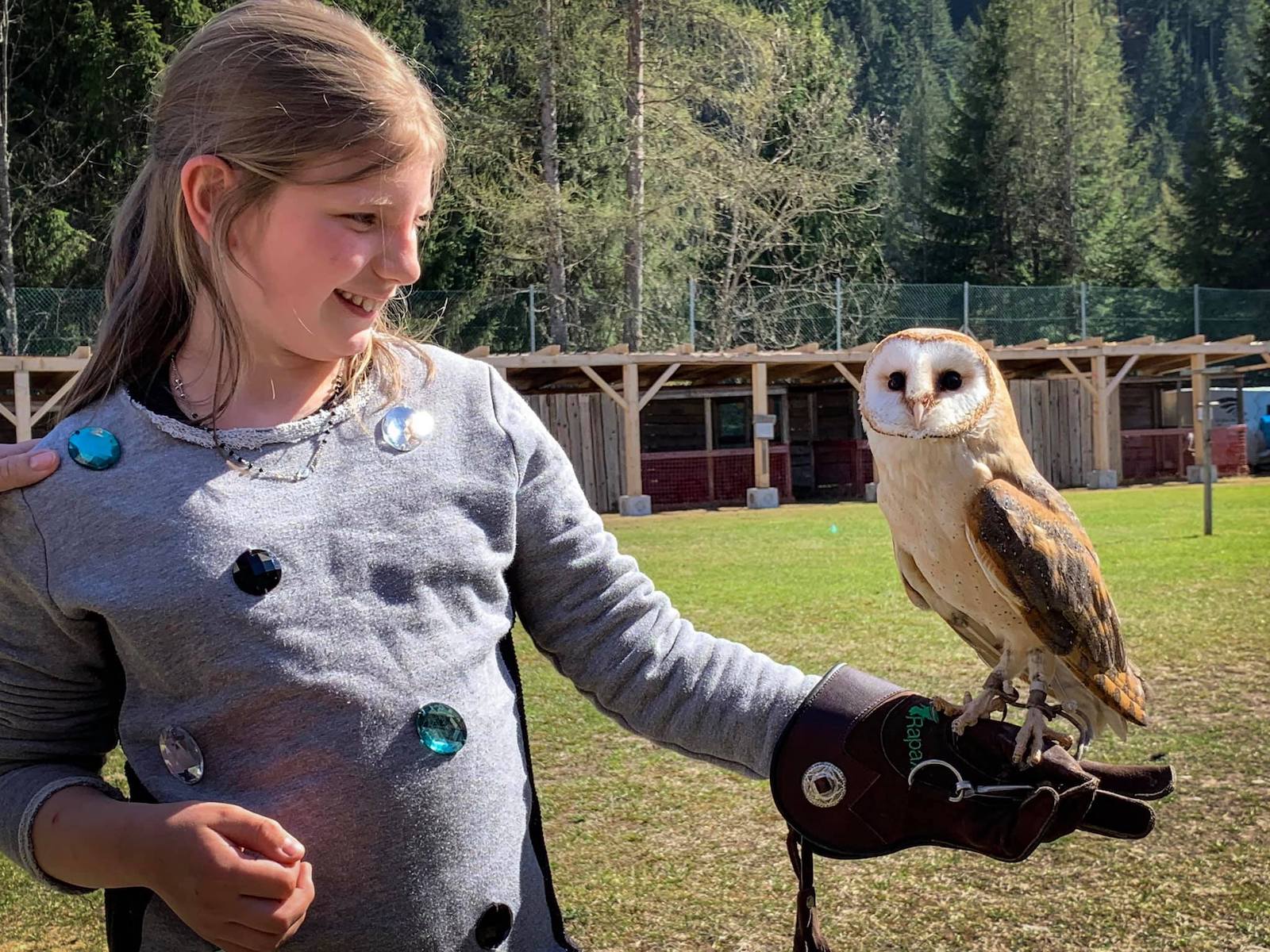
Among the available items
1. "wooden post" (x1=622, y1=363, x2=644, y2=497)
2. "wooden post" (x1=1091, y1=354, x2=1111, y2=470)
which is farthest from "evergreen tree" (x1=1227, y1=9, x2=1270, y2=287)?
"wooden post" (x1=622, y1=363, x2=644, y2=497)

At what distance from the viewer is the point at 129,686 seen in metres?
1.34

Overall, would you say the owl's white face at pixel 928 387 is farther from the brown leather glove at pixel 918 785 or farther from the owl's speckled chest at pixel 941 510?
the brown leather glove at pixel 918 785

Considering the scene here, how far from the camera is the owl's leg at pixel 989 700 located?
1396 mm

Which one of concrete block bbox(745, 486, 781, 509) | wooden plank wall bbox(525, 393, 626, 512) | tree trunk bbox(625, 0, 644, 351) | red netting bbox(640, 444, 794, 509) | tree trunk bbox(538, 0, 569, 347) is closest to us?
concrete block bbox(745, 486, 781, 509)

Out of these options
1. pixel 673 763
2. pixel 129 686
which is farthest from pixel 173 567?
pixel 673 763

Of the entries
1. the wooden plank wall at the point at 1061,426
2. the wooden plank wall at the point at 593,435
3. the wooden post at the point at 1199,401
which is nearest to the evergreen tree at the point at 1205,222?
the wooden plank wall at the point at 1061,426

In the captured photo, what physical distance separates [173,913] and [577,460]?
18.0 m

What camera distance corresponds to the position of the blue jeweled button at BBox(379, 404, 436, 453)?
1.46m

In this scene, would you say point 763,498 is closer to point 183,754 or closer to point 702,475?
point 702,475

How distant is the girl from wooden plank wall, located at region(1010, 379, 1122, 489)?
21.5m

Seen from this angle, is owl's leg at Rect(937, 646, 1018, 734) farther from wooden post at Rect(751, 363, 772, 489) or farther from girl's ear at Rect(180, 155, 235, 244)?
wooden post at Rect(751, 363, 772, 489)

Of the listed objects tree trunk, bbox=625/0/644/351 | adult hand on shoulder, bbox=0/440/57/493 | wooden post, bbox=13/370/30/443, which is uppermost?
tree trunk, bbox=625/0/644/351

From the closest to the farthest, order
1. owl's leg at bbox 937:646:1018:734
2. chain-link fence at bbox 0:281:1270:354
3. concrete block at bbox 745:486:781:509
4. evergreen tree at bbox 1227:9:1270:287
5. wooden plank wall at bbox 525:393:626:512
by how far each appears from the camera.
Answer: owl's leg at bbox 937:646:1018:734, concrete block at bbox 745:486:781:509, wooden plank wall at bbox 525:393:626:512, chain-link fence at bbox 0:281:1270:354, evergreen tree at bbox 1227:9:1270:287

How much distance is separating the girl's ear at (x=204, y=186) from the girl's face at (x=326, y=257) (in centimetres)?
4
